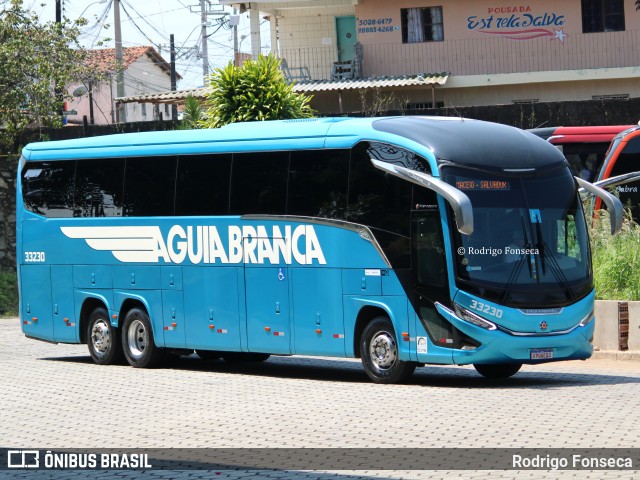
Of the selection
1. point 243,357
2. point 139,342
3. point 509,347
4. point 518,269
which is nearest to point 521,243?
point 518,269

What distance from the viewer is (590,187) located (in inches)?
731

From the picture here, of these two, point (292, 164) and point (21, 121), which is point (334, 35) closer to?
point (21, 121)

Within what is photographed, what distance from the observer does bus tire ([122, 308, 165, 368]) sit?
67.5 feet

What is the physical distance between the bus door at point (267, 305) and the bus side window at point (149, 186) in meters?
1.82

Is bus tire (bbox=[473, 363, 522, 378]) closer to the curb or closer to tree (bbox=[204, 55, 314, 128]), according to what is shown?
the curb

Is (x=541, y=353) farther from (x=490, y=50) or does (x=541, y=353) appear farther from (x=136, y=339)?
(x=490, y=50)

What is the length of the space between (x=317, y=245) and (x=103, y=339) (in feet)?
16.8

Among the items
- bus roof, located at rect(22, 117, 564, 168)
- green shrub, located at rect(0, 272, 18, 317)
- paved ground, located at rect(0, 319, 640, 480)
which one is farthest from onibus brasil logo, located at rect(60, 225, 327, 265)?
green shrub, located at rect(0, 272, 18, 317)

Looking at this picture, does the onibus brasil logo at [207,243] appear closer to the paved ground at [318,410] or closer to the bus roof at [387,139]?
the bus roof at [387,139]

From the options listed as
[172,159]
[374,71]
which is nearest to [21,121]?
[374,71]

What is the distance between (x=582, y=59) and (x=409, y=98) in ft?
19.1

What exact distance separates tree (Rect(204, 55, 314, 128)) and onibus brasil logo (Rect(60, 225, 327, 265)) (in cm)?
863

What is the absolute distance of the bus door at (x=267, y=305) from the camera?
1845 cm

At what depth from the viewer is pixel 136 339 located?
823 inches
